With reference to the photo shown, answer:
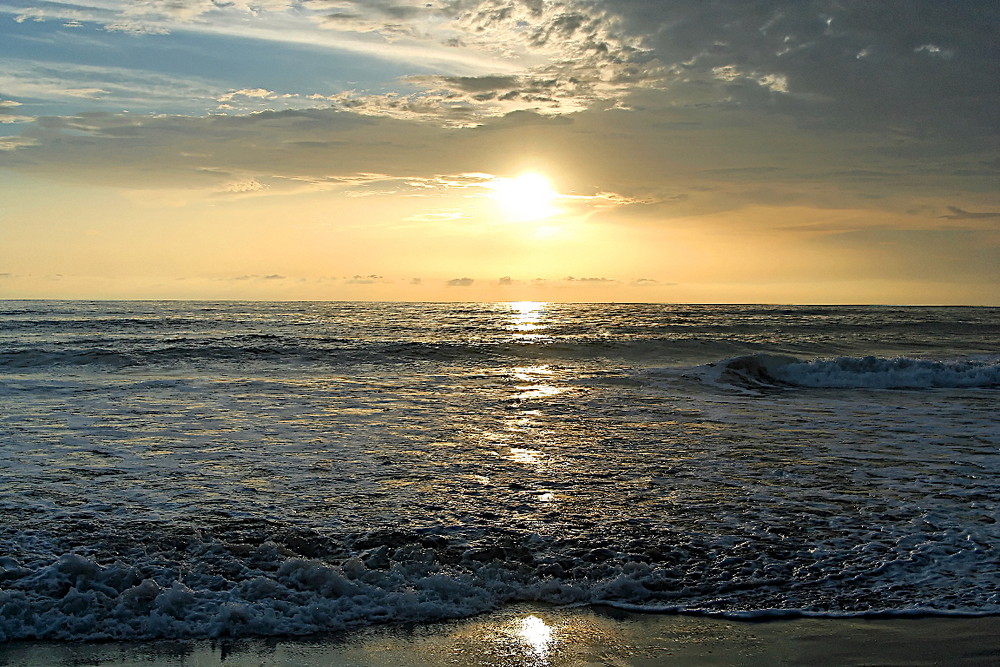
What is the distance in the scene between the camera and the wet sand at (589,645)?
14.9ft

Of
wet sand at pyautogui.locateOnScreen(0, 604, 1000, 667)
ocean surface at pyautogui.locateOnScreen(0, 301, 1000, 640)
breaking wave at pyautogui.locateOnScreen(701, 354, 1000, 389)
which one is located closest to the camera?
wet sand at pyautogui.locateOnScreen(0, 604, 1000, 667)

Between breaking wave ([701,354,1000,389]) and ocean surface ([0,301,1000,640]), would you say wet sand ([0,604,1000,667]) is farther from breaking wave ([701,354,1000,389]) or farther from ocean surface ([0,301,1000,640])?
breaking wave ([701,354,1000,389])

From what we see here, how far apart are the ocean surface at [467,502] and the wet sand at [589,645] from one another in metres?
0.18

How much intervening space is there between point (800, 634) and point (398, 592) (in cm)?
295

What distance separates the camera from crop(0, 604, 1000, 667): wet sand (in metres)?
4.54

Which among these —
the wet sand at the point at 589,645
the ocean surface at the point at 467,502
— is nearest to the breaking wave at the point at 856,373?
the ocean surface at the point at 467,502

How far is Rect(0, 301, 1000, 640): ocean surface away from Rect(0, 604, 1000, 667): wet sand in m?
0.18

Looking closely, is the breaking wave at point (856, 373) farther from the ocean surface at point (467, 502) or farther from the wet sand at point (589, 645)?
the wet sand at point (589, 645)

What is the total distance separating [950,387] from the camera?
66.7 ft

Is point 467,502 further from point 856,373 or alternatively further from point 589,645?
point 856,373

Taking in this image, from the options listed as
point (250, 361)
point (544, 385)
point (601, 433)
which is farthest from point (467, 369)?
point (601, 433)

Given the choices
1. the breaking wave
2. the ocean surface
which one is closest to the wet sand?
→ the ocean surface

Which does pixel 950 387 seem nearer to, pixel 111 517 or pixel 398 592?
pixel 398 592

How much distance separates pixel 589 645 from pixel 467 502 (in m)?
3.12
